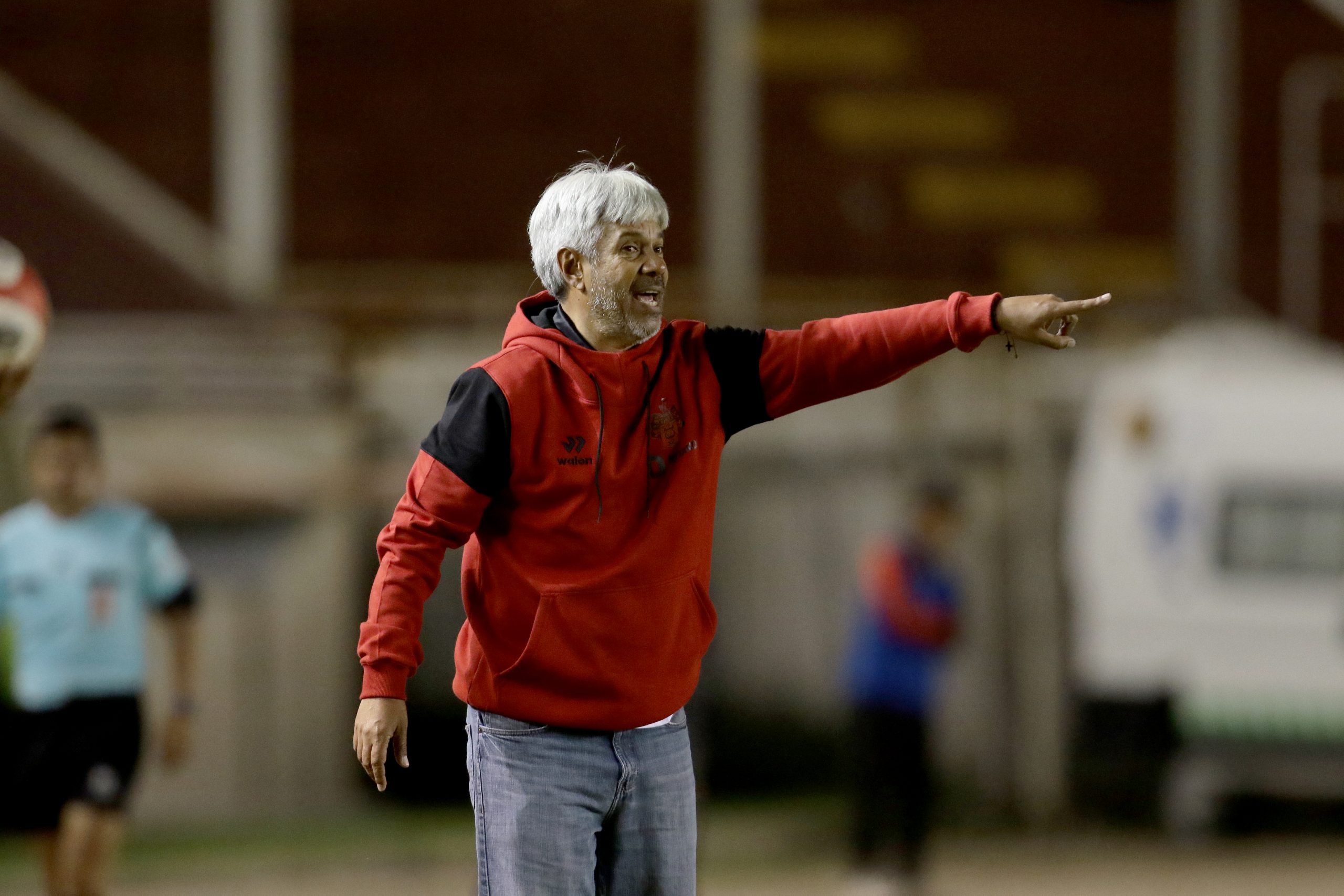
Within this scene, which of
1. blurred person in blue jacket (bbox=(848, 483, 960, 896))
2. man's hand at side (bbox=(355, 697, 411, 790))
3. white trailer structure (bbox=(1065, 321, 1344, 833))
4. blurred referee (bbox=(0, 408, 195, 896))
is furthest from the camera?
white trailer structure (bbox=(1065, 321, 1344, 833))

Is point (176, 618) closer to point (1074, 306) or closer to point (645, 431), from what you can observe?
point (645, 431)

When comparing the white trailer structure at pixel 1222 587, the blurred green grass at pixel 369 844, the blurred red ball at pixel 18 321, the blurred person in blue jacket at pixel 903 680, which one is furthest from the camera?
the white trailer structure at pixel 1222 587

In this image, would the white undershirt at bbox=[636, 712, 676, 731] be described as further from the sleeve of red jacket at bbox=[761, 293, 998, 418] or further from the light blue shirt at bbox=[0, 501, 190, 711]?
the light blue shirt at bbox=[0, 501, 190, 711]

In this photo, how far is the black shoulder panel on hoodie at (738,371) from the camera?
3.65 m

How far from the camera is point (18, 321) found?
516 cm

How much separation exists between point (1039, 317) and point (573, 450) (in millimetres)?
879

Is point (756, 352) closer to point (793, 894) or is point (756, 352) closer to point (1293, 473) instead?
point (793, 894)

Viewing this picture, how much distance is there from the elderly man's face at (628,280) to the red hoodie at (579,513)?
68 millimetres

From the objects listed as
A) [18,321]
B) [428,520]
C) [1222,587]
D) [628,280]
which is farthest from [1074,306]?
[1222,587]

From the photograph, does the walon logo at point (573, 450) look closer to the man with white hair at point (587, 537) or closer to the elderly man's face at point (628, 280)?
the man with white hair at point (587, 537)

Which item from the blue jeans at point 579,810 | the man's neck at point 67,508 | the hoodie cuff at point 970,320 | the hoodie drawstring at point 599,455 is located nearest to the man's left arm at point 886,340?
the hoodie cuff at point 970,320

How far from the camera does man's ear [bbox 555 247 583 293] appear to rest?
3.56 m

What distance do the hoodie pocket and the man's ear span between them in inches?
23.3

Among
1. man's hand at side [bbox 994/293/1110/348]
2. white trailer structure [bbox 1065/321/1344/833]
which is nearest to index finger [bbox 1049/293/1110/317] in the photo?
man's hand at side [bbox 994/293/1110/348]
